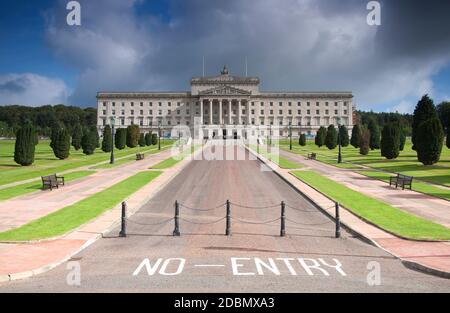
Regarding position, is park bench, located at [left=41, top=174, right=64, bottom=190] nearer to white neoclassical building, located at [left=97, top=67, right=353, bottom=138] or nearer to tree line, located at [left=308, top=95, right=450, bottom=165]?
tree line, located at [left=308, top=95, right=450, bottom=165]

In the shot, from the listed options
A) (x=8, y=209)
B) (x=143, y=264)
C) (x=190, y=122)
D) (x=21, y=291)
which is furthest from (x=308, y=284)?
(x=190, y=122)

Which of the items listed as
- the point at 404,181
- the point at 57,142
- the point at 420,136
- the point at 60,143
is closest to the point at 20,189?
the point at 404,181

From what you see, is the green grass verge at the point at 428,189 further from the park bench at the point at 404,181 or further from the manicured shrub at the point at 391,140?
the manicured shrub at the point at 391,140

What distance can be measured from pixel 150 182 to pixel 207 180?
479cm

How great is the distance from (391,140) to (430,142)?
31.4ft

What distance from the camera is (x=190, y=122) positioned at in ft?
570

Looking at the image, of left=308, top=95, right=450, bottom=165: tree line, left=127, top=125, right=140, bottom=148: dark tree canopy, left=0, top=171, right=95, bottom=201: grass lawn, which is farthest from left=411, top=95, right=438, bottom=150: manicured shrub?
left=127, top=125, right=140, bottom=148: dark tree canopy

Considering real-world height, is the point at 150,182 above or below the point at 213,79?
below

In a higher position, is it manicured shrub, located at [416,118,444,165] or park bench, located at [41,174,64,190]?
manicured shrub, located at [416,118,444,165]

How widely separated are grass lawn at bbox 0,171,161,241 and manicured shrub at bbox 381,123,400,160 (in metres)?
35.7

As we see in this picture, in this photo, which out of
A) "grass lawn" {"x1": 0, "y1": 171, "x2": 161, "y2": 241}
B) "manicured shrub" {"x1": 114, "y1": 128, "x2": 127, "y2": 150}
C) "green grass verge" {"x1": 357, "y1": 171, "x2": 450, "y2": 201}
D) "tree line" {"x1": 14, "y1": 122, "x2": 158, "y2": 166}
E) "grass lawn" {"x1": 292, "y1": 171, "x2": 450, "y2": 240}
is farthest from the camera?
"manicured shrub" {"x1": 114, "y1": 128, "x2": 127, "y2": 150}

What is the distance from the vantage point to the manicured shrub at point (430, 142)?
1836 inches

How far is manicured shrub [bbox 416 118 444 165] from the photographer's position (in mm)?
46625
